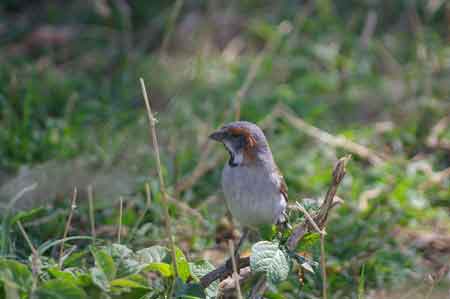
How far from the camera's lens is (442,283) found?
12.8 ft

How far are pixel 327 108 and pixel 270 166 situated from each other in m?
2.42

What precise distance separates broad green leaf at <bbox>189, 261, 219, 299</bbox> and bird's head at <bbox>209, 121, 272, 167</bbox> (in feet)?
2.42

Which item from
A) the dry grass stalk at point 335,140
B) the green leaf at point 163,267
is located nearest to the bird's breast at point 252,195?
the green leaf at point 163,267

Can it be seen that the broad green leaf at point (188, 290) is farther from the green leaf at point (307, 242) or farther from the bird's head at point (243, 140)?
the bird's head at point (243, 140)

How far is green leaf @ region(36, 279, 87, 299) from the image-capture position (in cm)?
278

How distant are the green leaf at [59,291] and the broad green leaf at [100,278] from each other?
0.24 ft

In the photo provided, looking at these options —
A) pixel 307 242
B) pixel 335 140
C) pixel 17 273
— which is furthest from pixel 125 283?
pixel 335 140

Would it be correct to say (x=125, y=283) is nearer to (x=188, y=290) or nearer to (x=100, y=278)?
(x=100, y=278)

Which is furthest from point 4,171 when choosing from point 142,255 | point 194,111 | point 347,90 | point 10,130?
point 347,90

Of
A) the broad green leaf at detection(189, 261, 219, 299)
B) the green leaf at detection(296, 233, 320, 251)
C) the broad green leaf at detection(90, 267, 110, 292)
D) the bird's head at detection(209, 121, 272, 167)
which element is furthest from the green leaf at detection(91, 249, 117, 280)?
the bird's head at detection(209, 121, 272, 167)

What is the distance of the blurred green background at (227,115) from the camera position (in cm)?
432

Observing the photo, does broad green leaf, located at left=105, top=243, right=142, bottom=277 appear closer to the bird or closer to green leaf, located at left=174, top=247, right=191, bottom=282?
green leaf, located at left=174, top=247, right=191, bottom=282

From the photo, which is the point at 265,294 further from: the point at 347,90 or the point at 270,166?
the point at 347,90

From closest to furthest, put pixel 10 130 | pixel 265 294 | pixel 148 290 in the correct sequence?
pixel 148 290 < pixel 265 294 < pixel 10 130
